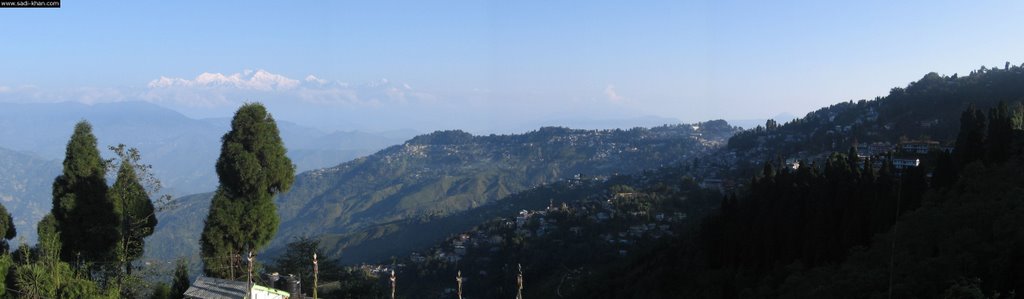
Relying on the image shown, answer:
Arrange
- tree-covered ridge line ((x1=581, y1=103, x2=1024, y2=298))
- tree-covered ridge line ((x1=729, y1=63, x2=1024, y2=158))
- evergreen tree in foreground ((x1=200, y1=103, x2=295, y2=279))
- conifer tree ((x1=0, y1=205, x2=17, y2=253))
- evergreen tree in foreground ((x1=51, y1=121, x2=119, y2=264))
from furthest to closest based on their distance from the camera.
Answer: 1. tree-covered ridge line ((x1=729, y1=63, x2=1024, y2=158))
2. conifer tree ((x1=0, y1=205, x2=17, y2=253))
3. evergreen tree in foreground ((x1=200, y1=103, x2=295, y2=279))
4. evergreen tree in foreground ((x1=51, y1=121, x2=119, y2=264))
5. tree-covered ridge line ((x1=581, y1=103, x2=1024, y2=298))

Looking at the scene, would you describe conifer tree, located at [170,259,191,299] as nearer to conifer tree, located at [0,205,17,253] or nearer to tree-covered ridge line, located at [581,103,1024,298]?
conifer tree, located at [0,205,17,253]

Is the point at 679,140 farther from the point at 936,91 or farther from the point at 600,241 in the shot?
the point at 600,241

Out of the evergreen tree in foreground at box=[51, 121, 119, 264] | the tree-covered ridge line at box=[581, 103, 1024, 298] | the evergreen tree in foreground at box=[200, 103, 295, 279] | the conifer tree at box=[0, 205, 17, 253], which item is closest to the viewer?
the tree-covered ridge line at box=[581, 103, 1024, 298]

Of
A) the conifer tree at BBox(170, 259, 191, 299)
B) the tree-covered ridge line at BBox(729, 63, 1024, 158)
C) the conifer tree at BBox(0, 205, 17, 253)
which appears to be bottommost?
the conifer tree at BBox(170, 259, 191, 299)

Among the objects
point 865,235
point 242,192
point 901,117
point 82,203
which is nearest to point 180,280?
point 242,192

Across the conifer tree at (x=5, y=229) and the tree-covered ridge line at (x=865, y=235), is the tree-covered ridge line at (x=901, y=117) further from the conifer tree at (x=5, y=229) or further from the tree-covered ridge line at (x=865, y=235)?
the conifer tree at (x=5, y=229)

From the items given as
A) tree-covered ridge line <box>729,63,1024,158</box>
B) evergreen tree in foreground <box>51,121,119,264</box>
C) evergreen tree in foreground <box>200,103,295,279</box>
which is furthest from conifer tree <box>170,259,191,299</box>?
tree-covered ridge line <box>729,63,1024,158</box>

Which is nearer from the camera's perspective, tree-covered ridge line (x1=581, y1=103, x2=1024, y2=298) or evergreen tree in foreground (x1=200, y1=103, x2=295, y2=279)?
tree-covered ridge line (x1=581, y1=103, x2=1024, y2=298)

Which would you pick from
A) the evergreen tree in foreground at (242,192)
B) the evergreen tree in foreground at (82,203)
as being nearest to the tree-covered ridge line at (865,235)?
the evergreen tree in foreground at (242,192)
